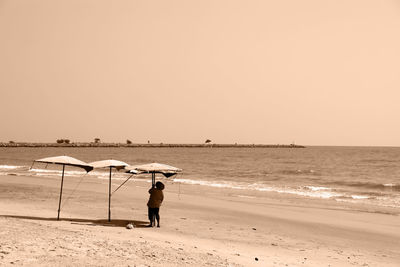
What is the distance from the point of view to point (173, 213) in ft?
60.1

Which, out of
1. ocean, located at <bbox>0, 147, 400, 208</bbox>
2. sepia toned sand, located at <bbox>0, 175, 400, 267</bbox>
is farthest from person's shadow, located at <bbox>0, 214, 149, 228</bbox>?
ocean, located at <bbox>0, 147, 400, 208</bbox>

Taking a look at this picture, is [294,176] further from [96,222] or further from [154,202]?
[96,222]

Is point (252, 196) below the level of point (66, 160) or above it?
below

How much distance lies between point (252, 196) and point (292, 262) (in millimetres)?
17270

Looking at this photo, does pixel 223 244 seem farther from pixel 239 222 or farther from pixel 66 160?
pixel 66 160

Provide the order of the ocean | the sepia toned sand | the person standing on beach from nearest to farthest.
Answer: the sepia toned sand
the person standing on beach
the ocean

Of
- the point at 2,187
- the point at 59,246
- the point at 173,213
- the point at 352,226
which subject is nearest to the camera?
the point at 59,246

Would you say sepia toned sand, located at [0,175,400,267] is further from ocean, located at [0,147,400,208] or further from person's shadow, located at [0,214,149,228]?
ocean, located at [0,147,400,208]

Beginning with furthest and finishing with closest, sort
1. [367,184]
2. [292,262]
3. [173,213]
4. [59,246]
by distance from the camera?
1. [367,184]
2. [173,213]
3. [292,262]
4. [59,246]

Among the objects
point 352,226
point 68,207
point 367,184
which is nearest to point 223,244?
point 352,226

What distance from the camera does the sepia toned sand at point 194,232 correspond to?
28.7ft

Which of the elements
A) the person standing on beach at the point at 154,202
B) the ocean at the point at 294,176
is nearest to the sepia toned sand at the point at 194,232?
the person standing on beach at the point at 154,202

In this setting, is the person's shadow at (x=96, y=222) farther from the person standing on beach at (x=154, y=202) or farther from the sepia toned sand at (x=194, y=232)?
the person standing on beach at (x=154, y=202)

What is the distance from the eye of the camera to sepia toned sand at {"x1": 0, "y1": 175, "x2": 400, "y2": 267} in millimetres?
8750
